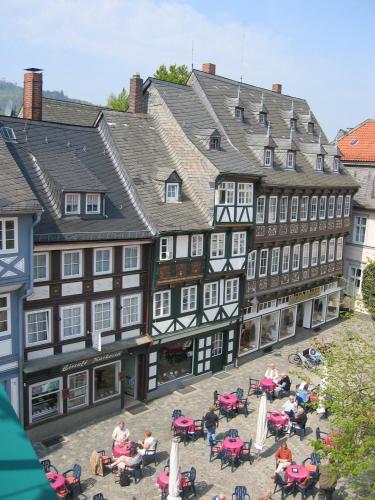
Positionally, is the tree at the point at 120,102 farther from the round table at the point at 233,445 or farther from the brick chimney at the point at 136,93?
the round table at the point at 233,445

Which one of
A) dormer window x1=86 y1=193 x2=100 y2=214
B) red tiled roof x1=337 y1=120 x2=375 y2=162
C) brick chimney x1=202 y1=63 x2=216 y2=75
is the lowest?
dormer window x1=86 y1=193 x2=100 y2=214

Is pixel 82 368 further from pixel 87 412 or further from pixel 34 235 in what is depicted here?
pixel 34 235

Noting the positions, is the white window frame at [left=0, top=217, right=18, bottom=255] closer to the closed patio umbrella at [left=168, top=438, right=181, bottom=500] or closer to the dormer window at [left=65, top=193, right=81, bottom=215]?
the dormer window at [left=65, top=193, right=81, bottom=215]

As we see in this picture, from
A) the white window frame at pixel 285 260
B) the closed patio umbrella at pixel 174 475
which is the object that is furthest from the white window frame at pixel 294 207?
the closed patio umbrella at pixel 174 475

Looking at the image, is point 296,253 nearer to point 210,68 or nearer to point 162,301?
point 162,301

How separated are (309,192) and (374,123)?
50.8ft

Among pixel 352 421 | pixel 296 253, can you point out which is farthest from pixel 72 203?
pixel 296 253

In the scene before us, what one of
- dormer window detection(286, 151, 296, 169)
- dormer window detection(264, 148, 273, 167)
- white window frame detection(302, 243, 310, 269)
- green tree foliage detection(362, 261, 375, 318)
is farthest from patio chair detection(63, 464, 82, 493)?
green tree foliage detection(362, 261, 375, 318)

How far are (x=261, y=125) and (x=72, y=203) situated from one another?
17.0 meters

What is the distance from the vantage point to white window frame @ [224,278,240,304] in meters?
27.6

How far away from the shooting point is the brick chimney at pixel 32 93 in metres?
→ 23.8

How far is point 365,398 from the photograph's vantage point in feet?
47.2

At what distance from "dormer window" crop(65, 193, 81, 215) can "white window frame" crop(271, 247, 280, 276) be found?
43.5 ft

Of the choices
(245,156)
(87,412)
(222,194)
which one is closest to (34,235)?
(87,412)
